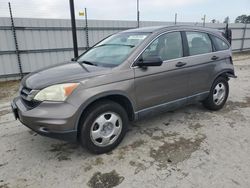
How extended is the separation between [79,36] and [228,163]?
26.8 ft

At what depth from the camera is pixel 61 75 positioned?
278 centimetres

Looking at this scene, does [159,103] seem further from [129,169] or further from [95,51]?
[95,51]

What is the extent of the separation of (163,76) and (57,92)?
1.65 metres

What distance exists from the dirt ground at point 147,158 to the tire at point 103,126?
16 centimetres

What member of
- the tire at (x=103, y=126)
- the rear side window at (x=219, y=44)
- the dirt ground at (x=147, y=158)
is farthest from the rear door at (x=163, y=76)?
the rear side window at (x=219, y=44)

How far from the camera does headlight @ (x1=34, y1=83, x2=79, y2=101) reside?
2.56 meters

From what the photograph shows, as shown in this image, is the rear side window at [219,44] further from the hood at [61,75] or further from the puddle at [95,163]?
the puddle at [95,163]

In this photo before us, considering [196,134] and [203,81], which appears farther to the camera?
[203,81]

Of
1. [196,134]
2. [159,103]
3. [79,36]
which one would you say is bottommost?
[196,134]

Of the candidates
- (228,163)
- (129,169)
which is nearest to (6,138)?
(129,169)

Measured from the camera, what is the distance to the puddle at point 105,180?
2.38 m

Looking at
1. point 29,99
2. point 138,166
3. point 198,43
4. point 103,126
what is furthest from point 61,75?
point 198,43

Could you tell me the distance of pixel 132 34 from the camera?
363 cm

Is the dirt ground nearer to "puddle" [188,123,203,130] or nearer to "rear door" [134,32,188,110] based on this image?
"puddle" [188,123,203,130]
